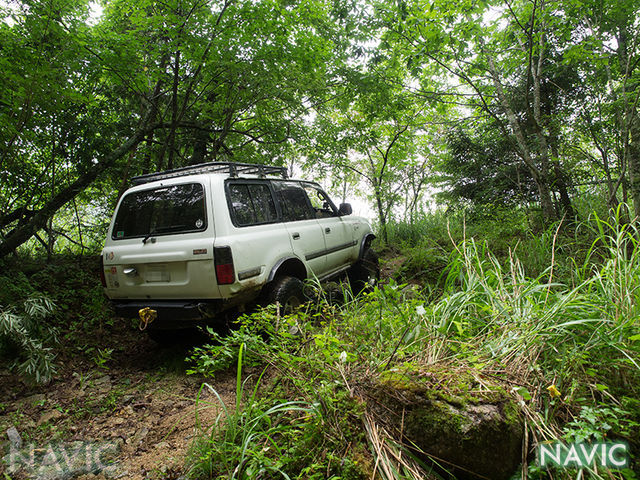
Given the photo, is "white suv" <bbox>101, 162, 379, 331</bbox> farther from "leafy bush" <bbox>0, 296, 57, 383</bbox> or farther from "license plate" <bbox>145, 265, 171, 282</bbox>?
"leafy bush" <bbox>0, 296, 57, 383</bbox>

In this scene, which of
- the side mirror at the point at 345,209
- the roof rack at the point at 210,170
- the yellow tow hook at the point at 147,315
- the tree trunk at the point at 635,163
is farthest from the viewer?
the side mirror at the point at 345,209

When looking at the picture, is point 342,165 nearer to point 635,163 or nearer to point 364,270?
point 364,270

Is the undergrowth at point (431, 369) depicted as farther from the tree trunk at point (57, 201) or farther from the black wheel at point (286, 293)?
the tree trunk at point (57, 201)

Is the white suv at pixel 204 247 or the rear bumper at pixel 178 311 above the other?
the white suv at pixel 204 247

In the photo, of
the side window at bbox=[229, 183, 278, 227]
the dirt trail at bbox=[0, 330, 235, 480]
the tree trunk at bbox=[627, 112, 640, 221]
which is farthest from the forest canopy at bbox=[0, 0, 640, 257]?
the dirt trail at bbox=[0, 330, 235, 480]

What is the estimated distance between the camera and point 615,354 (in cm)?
167

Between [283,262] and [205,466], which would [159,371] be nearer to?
[283,262]

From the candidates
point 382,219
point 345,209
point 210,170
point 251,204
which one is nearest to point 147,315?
point 251,204

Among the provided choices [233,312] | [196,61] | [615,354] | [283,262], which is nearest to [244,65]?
[196,61]

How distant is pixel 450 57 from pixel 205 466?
18.1ft

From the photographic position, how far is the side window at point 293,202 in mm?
3848

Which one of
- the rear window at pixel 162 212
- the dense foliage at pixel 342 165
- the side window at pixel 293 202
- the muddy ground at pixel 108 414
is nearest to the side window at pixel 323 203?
the side window at pixel 293 202

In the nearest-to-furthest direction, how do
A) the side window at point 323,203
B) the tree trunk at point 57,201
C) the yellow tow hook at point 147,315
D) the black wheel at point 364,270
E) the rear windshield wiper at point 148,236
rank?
the yellow tow hook at point 147,315, the rear windshield wiper at point 148,236, the tree trunk at point 57,201, the side window at point 323,203, the black wheel at point 364,270

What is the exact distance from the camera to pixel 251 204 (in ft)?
11.0
